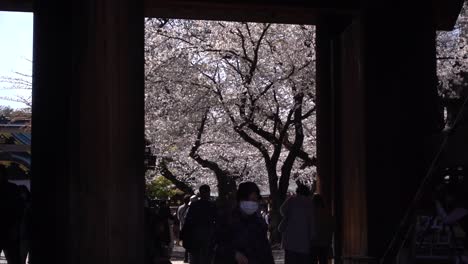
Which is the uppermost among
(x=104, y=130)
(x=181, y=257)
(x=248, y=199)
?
(x=104, y=130)

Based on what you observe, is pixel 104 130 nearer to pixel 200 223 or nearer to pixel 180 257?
pixel 200 223

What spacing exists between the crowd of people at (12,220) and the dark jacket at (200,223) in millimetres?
2894

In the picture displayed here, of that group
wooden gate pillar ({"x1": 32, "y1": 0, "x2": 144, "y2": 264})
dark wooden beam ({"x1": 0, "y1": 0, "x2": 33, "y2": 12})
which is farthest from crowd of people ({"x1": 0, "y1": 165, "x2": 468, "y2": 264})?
dark wooden beam ({"x1": 0, "y1": 0, "x2": 33, "y2": 12})

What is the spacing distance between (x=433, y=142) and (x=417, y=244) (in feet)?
5.29

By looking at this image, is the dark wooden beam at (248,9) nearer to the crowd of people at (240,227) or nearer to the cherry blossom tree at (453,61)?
the crowd of people at (240,227)

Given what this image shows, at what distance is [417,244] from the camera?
36.5ft

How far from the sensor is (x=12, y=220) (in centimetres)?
1201

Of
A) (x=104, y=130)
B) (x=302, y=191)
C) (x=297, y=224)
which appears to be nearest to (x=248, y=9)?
(x=302, y=191)

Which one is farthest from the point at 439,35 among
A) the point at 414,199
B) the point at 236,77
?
the point at 414,199

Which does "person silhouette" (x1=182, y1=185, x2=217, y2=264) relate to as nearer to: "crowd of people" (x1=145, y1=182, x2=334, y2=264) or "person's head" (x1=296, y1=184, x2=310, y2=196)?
"crowd of people" (x1=145, y1=182, x2=334, y2=264)

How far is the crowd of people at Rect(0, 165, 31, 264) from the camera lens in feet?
38.8

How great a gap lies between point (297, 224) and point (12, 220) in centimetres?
407

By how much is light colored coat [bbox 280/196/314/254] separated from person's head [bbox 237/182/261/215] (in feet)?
10.7

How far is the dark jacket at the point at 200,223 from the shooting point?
14.1 meters
